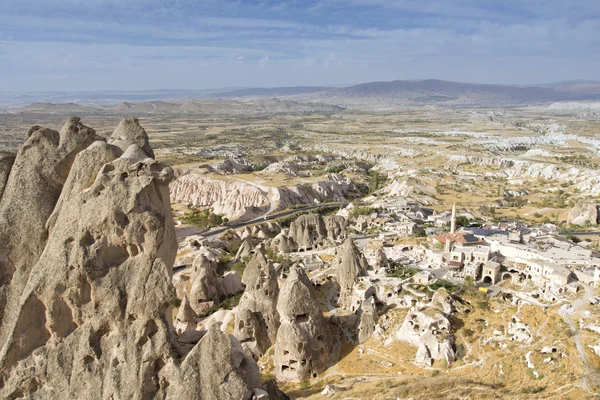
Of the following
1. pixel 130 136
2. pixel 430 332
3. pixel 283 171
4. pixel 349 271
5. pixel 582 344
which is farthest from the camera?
pixel 283 171

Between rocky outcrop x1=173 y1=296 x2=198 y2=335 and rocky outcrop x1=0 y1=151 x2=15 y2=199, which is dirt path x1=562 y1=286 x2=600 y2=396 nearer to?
rocky outcrop x1=173 y1=296 x2=198 y2=335

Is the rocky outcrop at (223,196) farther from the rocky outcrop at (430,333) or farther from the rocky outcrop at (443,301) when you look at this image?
the rocky outcrop at (430,333)

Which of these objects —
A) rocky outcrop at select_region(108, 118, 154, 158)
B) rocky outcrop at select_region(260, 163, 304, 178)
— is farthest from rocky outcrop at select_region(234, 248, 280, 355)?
rocky outcrop at select_region(260, 163, 304, 178)

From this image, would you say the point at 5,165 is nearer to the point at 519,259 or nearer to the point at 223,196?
the point at 519,259

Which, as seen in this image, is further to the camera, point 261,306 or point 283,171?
point 283,171

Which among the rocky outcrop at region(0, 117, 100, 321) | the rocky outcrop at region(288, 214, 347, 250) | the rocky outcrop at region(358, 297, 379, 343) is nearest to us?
the rocky outcrop at region(0, 117, 100, 321)

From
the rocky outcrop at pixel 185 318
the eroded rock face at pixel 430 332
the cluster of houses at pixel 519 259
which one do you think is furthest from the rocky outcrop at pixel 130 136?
the cluster of houses at pixel 519 259

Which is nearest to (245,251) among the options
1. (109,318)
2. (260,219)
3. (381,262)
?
(381,262)

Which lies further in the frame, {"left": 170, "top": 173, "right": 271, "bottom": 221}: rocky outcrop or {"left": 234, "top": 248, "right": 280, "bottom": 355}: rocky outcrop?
{"left": 170, "top": 173, "right": 271, "bottom": 221}: rocky outcrop
